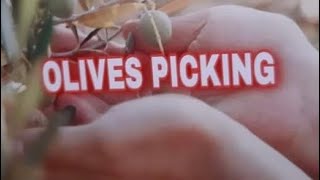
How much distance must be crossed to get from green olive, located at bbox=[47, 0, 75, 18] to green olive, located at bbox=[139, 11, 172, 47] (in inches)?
6.6

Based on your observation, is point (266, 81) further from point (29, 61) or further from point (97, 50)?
point (29, 61)

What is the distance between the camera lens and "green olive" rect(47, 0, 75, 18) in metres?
1.36

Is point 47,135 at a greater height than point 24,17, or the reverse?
point 24,17

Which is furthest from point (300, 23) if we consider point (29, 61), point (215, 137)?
point (29, 61)

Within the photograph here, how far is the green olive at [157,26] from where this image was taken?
134 cm

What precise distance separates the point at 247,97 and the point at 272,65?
0.30 ft

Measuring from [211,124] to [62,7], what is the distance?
0.44 metres

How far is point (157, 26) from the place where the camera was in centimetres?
134

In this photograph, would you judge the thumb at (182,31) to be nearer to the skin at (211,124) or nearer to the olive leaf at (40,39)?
the skin at (211,124)

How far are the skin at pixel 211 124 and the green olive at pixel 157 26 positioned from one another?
0.01 m

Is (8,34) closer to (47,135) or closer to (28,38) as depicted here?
(28,38)

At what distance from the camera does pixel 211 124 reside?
4.46 feet

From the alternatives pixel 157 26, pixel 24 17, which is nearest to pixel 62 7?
pixel 24 17

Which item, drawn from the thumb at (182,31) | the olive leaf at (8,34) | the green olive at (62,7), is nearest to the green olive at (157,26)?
the thumb at (182,31)
